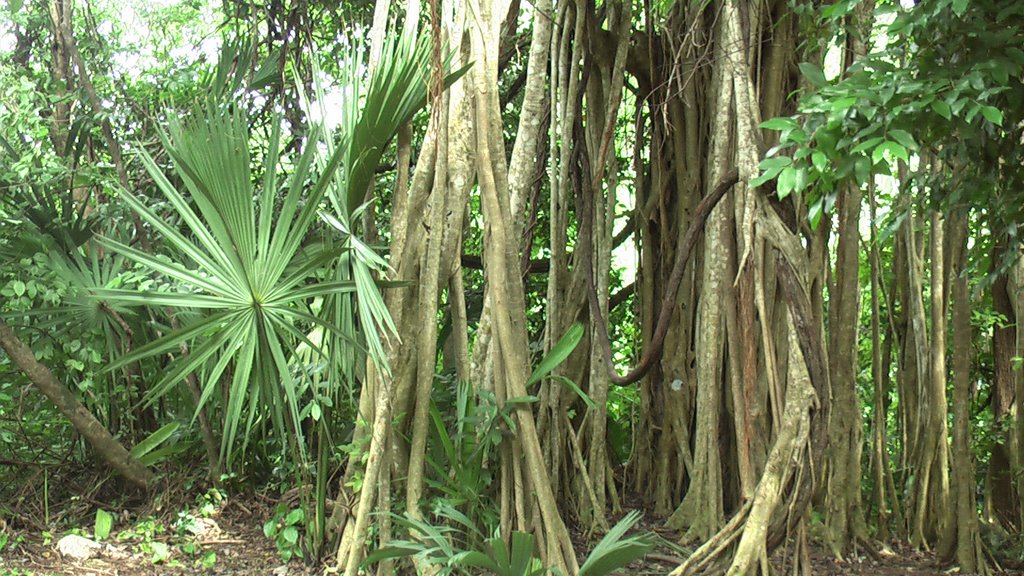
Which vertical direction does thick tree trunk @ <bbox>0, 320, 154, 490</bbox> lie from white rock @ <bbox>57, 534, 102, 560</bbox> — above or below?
above

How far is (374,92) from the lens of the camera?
3627mm

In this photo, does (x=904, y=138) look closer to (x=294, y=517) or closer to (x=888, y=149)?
(x=888, y=149)

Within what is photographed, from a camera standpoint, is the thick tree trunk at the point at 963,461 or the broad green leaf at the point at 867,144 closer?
the broad green leaf at the point at 867,144

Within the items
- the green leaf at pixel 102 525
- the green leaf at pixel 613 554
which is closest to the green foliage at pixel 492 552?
the green leaf at pixel 613 554

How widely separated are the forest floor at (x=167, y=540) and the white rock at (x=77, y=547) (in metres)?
0.02

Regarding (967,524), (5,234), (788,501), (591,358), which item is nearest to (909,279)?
(967,524)

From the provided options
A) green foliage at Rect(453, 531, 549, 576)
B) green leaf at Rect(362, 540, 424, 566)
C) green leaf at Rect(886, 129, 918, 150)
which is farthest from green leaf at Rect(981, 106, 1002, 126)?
green leaf at Rect(362, 540, 424, 566)

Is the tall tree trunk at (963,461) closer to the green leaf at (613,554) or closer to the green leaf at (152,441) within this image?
the green leaf at (613,554)

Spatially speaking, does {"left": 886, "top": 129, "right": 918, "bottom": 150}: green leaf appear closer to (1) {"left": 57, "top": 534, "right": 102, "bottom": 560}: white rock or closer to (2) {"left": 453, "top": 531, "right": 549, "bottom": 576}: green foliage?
(2) {"left": 453, "top": 531, "right": 549, "bottom": 576}: green foliage

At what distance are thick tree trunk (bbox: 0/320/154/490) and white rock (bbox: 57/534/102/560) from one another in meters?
0.44

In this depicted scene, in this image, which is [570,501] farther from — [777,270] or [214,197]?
[214,197]

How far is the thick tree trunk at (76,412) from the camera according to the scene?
4445 mm

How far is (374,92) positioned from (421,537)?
5.38ft

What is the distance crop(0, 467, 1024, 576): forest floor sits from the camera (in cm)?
430
